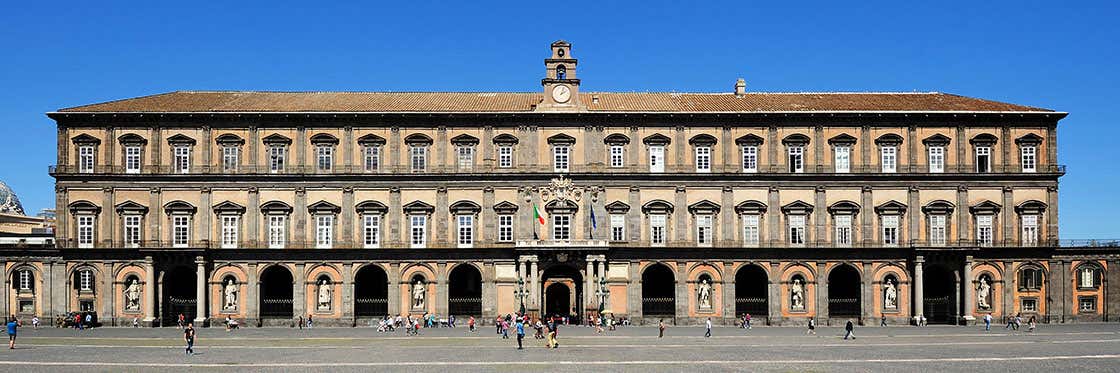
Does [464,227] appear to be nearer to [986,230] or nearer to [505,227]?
[505,227]

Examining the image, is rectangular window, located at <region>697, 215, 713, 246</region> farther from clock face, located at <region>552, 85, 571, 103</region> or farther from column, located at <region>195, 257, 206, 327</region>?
column, located at <region>195, 257, 206, 327</region>

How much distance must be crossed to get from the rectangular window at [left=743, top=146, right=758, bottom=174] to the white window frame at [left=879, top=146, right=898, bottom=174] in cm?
700

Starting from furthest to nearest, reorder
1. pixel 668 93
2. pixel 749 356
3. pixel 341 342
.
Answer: pixel 668 93
pixel 341 342
pixel 749 356

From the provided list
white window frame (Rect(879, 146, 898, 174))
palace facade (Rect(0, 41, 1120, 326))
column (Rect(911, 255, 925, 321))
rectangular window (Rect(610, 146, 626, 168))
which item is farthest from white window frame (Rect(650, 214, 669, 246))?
column (Rect(911, 255, 925, 321))

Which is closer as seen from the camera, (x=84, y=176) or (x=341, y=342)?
(x=341, y=342)

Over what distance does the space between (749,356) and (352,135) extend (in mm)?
32223

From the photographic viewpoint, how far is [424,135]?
68438mm

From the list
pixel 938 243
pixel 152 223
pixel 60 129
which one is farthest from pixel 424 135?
pixel 938 243

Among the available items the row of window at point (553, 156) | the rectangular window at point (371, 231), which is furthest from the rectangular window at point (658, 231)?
the rectangular window at point (371, 231)

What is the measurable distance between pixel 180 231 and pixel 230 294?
14.9 feet

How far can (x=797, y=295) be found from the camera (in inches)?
2694

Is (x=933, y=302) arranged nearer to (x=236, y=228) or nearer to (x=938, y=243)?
(x=938, y=243)

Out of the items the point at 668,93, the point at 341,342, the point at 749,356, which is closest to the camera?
the point at 749,356

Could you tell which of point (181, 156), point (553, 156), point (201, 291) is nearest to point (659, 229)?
point (553, 156)
